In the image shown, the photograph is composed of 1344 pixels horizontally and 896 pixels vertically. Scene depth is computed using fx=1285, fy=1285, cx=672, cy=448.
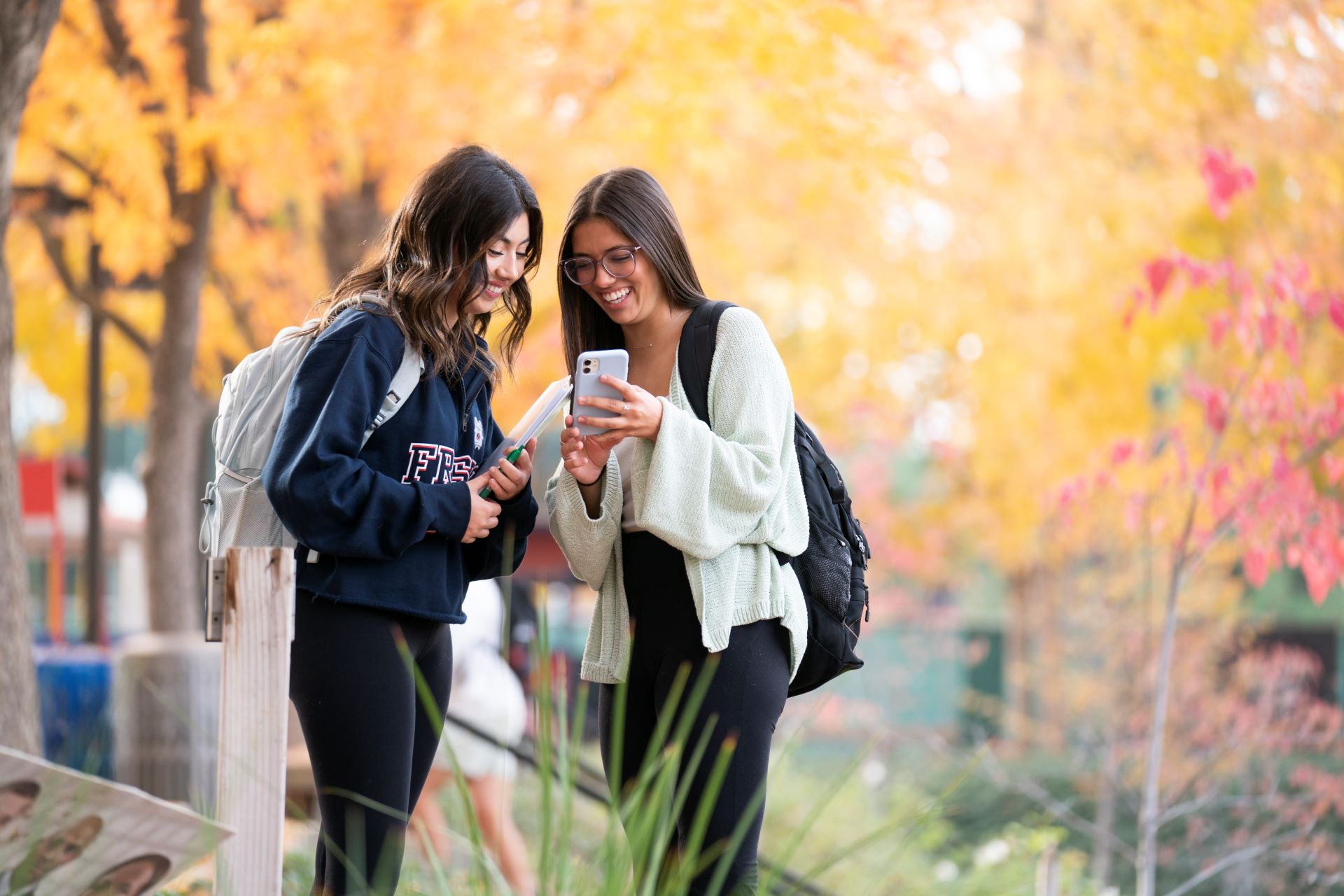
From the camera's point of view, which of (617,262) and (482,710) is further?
(482,710)

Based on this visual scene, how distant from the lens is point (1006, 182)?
30.5 feet

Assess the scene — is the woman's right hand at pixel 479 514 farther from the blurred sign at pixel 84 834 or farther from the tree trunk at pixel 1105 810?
the tree trunk at pixel 1105 810

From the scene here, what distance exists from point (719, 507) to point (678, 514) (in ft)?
0.30

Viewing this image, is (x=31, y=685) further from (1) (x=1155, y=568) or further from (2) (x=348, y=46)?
(1) (x=1155, y=568)

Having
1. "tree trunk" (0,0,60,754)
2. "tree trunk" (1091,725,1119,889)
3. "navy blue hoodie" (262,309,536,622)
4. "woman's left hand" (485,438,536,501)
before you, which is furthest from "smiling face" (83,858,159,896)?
"tree trunk" (1091,725,1119,889)

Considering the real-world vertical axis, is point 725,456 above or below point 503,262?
below

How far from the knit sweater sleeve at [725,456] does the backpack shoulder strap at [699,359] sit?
16 millimetres

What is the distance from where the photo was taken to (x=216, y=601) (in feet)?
6.86

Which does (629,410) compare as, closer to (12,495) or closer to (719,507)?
(719,507)

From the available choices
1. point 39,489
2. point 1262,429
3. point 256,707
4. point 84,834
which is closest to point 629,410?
point 256,707

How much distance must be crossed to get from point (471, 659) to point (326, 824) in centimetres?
289

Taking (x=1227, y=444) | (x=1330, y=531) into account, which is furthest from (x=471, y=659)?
(x=1227, y=444)

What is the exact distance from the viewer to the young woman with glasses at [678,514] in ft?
7.94

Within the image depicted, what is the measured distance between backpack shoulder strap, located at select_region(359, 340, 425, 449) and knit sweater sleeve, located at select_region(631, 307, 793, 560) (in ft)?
1.49
